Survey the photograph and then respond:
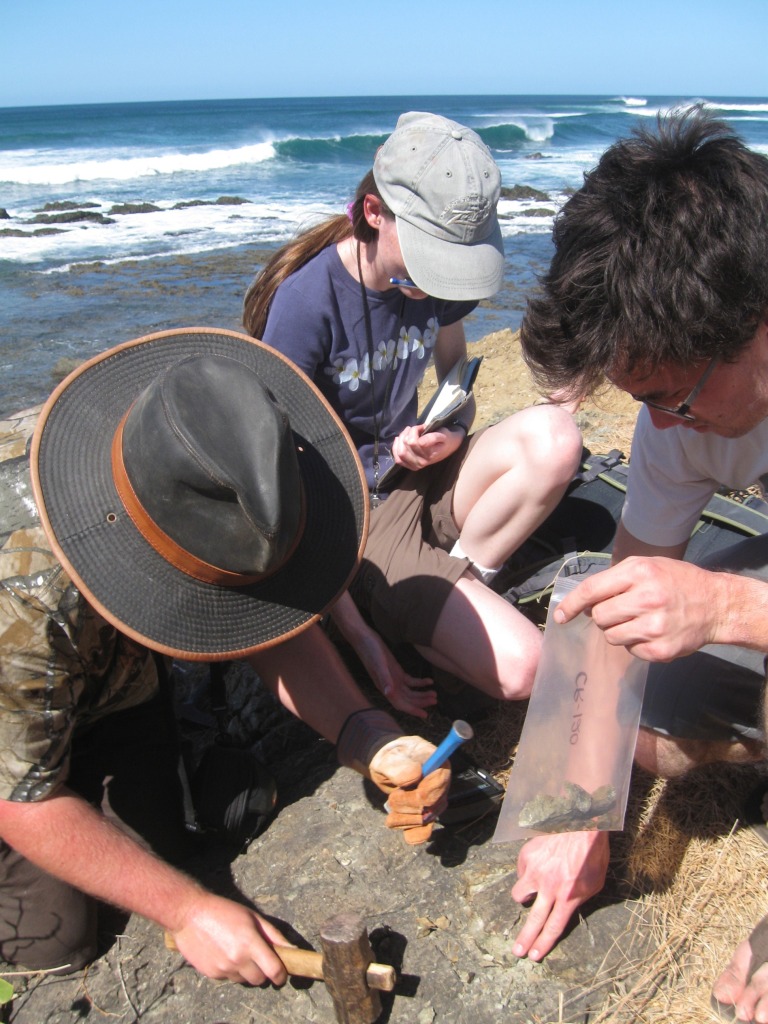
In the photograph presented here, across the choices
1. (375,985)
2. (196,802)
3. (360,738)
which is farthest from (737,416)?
(196,802)

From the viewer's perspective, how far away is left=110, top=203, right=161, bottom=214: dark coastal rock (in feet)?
64.3

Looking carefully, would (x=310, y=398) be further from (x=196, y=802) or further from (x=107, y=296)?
(x=107, y=296)

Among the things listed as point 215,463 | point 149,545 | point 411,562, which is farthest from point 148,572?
point 411,562

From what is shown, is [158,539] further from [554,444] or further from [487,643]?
[554,444]

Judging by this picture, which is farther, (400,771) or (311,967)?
(400,771)

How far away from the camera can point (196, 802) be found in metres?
2.41

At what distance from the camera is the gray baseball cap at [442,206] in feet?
9.07

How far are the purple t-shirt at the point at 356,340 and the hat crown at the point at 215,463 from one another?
1.25 m

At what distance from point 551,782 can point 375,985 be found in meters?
0.57

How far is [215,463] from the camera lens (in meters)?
1.53

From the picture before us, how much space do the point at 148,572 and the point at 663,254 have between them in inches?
45.5

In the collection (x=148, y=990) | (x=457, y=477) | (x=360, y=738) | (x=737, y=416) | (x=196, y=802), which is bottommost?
(x=148, y=990)

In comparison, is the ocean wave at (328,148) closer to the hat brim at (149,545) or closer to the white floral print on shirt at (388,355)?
the white floral print on shirt at (388,355)

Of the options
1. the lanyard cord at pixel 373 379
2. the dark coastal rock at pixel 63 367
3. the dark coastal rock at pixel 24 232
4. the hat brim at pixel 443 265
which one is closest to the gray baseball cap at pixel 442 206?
the hat brim at pixel 443 265
